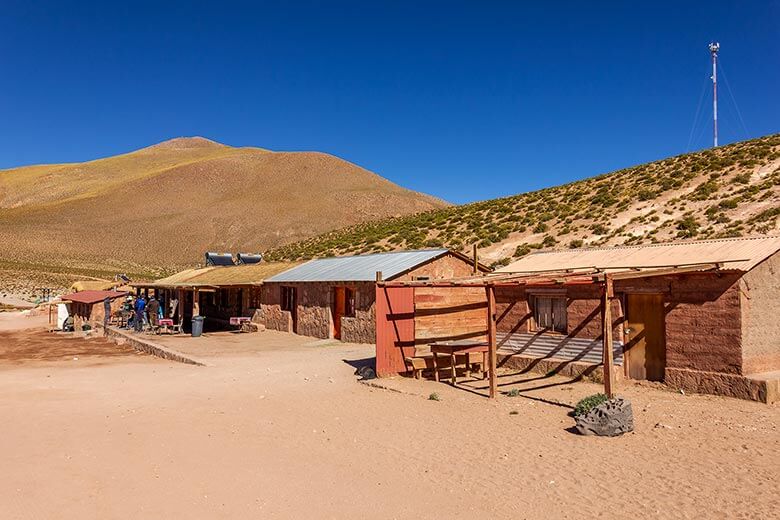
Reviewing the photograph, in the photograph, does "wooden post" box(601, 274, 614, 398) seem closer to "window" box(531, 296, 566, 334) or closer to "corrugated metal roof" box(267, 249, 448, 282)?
"window" box(531, 296, 566, 334)

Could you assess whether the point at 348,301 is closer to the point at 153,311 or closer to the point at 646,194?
the point at 153,311

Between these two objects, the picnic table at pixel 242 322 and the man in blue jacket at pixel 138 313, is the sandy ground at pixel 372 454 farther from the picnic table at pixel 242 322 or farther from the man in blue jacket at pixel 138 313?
the man in blue jacket at pixel 138 313

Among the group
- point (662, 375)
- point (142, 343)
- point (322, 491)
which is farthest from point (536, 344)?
point (142, 343)

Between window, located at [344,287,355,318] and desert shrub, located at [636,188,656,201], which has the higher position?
desert shrub, located at [636,188,656,201]

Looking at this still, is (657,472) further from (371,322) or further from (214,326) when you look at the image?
(214,326)

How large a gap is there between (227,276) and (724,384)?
2514 cm

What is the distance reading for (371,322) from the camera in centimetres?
2169

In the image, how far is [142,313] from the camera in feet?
91.0

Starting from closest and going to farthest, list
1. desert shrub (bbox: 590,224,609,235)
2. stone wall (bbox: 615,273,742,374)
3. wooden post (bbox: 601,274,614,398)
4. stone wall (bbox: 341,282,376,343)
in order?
wooden post (bbox: 601,274,614,398), stone wall (bbox: 615,273,742,374), stone wall (bbox: 341,282,376,343), desert shrub (bbox: 590,224,609,235)

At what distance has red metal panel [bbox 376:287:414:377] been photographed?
15094 millimetres

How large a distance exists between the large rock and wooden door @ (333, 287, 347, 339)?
48.8 feet

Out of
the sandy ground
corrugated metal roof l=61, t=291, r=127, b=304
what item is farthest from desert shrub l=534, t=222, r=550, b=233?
the sandy ground

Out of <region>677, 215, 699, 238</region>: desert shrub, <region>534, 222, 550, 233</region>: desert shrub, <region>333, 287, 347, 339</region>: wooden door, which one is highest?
<region>534, 222, 550, 233</region>: desert shrub

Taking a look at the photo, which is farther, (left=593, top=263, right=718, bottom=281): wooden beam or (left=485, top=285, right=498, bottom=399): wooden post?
(left=485, top=285, right=498, bottom=399): wooden post
